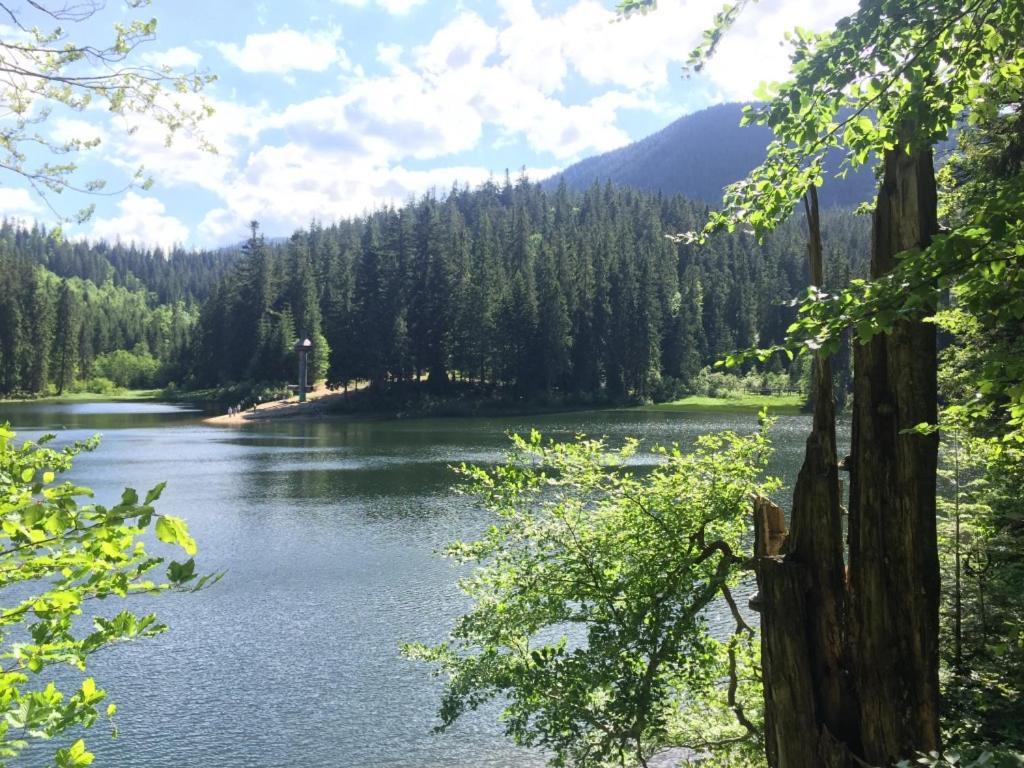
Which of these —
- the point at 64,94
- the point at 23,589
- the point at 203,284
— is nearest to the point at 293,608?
the point at 23,589

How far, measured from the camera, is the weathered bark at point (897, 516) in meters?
4.55

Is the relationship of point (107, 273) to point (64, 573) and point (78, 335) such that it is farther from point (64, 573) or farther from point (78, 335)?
point (64, 573)

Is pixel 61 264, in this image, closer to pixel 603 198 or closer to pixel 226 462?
pixel 603 198

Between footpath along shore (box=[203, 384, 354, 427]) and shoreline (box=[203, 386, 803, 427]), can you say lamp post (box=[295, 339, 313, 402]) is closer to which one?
footpath along shore (box=[203, 384, 354, 427])

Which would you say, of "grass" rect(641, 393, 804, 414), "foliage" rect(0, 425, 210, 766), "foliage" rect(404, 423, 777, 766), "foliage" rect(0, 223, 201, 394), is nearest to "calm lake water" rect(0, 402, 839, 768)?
"foliage" rect(404, 423, 777, 766)

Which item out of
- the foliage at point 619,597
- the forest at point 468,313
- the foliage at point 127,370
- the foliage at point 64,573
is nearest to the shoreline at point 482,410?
the forest at point 468,313

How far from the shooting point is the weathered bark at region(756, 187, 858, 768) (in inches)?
199

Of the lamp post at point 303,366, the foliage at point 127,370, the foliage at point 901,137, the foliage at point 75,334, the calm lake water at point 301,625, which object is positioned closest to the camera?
the foliage at point 901,137

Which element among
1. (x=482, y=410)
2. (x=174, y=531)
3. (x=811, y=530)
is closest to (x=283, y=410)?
(x=482, y=410)

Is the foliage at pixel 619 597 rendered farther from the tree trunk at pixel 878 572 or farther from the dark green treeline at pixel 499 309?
the dark green treeline at pixel 499 309

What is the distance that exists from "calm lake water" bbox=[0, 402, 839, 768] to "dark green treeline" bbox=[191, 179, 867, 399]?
33408 millimetres

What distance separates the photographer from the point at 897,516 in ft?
15.0

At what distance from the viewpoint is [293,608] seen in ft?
56.9

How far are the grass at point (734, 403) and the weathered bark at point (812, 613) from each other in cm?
6394
